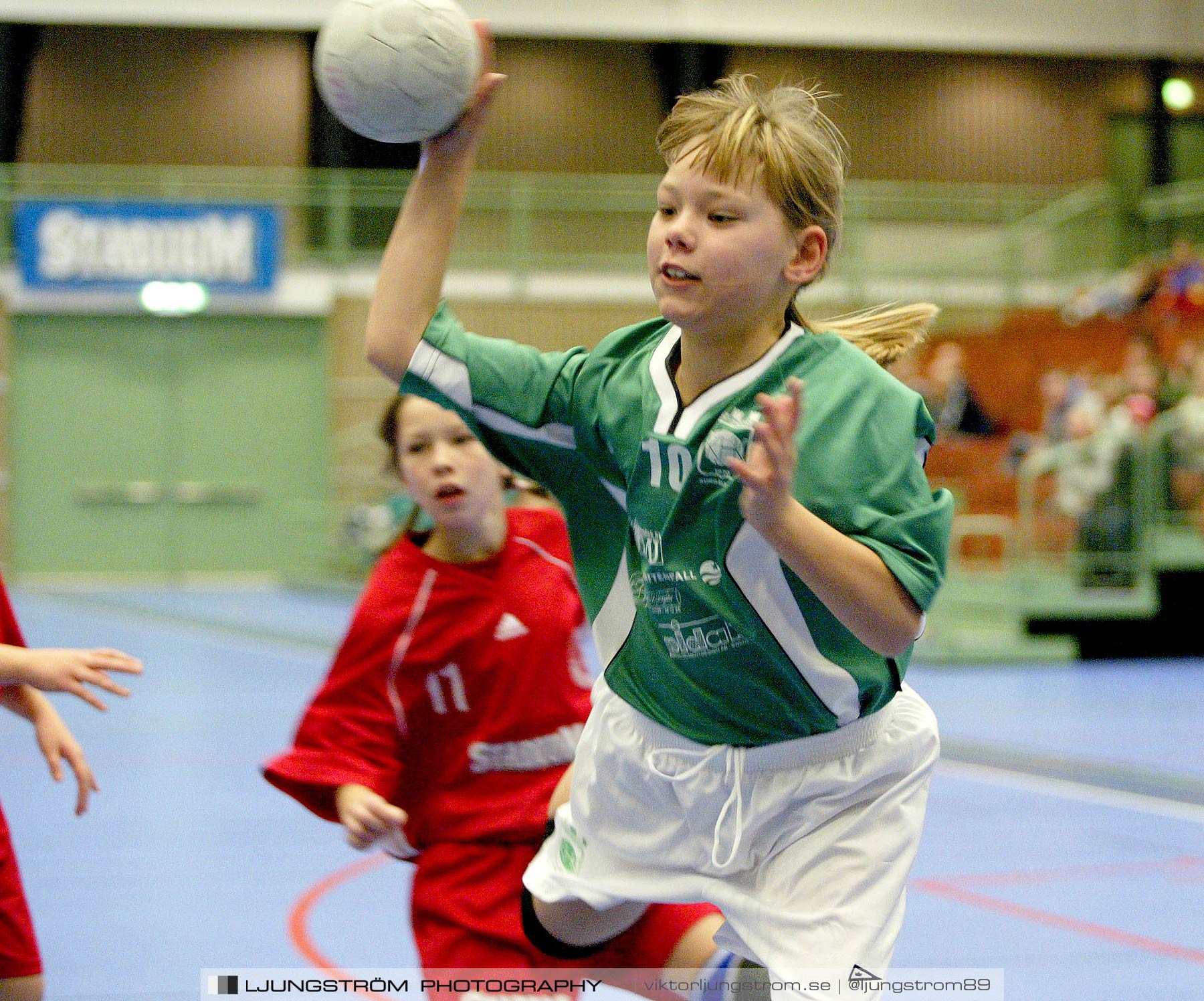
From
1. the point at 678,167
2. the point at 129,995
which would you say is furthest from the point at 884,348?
the point at 129,995

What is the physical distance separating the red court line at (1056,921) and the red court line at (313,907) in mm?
1616

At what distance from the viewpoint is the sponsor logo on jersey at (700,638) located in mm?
1854

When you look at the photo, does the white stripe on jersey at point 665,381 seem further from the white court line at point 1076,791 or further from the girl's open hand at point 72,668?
the white court line at point 1076,791

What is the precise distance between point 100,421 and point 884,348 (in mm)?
17191

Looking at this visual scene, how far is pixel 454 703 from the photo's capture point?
262 cm

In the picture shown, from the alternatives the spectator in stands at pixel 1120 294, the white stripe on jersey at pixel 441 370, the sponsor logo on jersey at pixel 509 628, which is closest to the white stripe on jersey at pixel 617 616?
the white stripe on jersey at pixel 441 370

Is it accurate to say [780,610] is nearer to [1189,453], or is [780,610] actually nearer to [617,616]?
[617,616]

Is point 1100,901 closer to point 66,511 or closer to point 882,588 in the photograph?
point 882,588

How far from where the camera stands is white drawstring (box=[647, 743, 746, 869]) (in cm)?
185

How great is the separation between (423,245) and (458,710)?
38.0 inches

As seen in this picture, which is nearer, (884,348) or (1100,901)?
(884,348)

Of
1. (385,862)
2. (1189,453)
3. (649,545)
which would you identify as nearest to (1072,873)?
(385,862)

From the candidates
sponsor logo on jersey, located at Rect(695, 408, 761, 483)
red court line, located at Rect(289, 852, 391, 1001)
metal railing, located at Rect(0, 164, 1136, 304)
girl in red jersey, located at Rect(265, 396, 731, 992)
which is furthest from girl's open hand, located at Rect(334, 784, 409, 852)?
metal railing, located at Rect(0, 164, 1136, 304)

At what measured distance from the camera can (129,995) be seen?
136 inches
